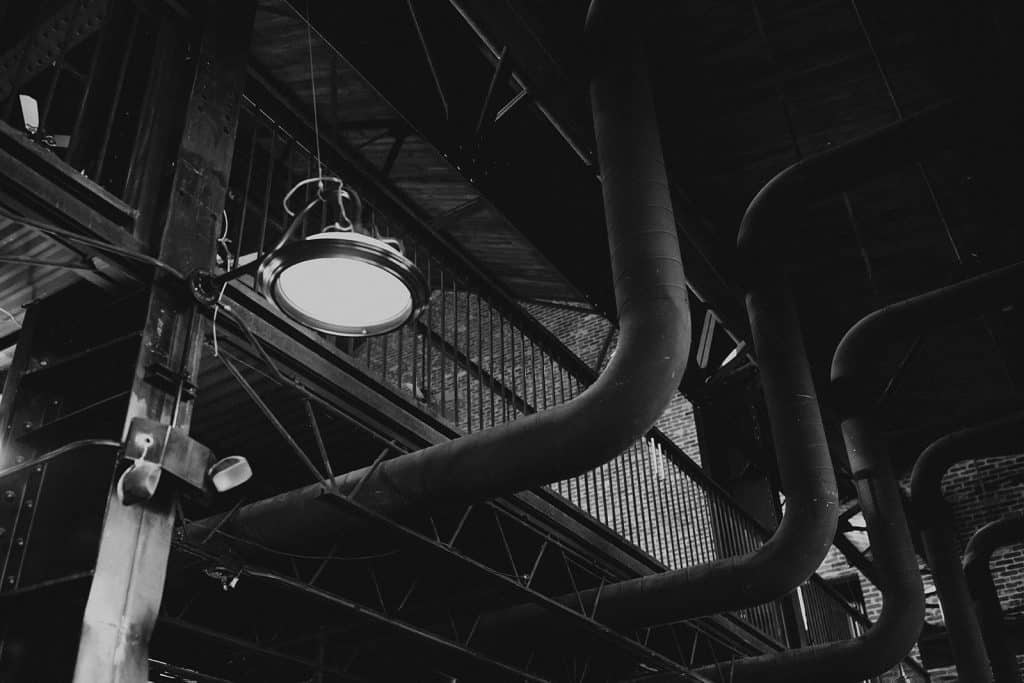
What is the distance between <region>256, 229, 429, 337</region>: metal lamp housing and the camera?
157 inches

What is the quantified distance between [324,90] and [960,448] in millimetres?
8520

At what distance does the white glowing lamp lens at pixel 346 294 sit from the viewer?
412 cm

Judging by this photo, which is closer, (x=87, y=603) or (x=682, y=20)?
(x=87, y=603)

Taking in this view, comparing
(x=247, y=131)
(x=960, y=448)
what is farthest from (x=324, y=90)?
(x=960, y=448)

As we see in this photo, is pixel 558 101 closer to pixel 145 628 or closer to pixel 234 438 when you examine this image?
pixel 234 438

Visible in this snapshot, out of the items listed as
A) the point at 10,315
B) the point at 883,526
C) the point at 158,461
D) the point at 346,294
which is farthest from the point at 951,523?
the point at 10,315

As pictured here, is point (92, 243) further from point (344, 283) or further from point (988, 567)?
point (988, 567)

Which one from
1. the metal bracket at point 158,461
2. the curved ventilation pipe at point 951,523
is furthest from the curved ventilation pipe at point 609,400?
the curved ventilation pipe at point 951,523

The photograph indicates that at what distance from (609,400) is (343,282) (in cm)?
181

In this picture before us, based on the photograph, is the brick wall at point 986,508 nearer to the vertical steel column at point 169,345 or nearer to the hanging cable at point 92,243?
the vertical steel column at point 169,345

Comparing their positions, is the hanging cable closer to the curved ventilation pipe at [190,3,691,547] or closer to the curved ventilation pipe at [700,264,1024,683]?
the curved ventilation pipe at [190,3,691,547]

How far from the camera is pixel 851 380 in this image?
376 inches

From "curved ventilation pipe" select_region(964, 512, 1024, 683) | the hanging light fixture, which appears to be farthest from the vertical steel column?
"curved ventilation pipe" select_region(964, 512, 1024, 683)

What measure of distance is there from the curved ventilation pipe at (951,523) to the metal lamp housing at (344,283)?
8810mm
